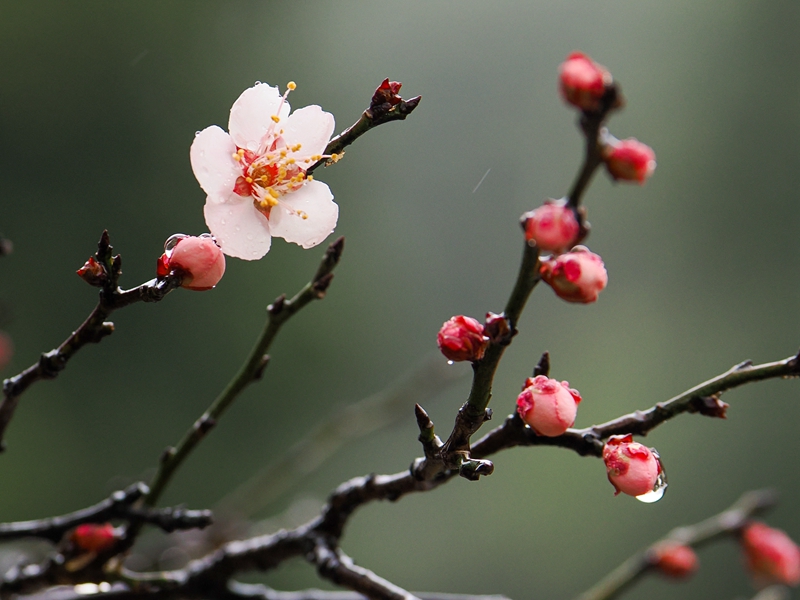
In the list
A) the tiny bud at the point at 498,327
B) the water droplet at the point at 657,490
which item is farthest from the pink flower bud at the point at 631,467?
the tiny bud at the point at 498,327

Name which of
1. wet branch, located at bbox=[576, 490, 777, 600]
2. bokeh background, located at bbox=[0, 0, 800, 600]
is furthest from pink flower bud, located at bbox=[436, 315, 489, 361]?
bokeh background, located at bbox=[0, 0, 800, 600]

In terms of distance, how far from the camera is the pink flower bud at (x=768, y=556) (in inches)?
31.3

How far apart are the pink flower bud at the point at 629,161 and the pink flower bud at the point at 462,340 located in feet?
0.34

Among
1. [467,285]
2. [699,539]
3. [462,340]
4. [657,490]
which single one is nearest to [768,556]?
[699,539]

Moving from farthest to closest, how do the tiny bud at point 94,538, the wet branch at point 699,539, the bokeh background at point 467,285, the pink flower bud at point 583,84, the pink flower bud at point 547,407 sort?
the bokeh background at point 467,285
the wet branch at point 699,539
the tiny bud at point 94,538
the pink flower bud at point 547,407
the pink flower bud at point 583,84

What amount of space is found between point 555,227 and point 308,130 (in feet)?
0.71

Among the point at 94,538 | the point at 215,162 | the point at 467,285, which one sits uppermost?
the point at 467,285

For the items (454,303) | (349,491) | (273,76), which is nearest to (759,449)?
(454,303)

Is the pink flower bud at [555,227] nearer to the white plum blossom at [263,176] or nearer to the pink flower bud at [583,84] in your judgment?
the pink flower bud at [583,84]

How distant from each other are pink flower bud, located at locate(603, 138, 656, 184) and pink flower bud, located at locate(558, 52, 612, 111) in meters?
0.02

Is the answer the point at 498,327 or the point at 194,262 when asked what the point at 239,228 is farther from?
the point at 498,327

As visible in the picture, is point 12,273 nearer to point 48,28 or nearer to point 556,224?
point 48,28

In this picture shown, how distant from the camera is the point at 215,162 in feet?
1.38

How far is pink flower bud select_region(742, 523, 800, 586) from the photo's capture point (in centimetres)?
79
